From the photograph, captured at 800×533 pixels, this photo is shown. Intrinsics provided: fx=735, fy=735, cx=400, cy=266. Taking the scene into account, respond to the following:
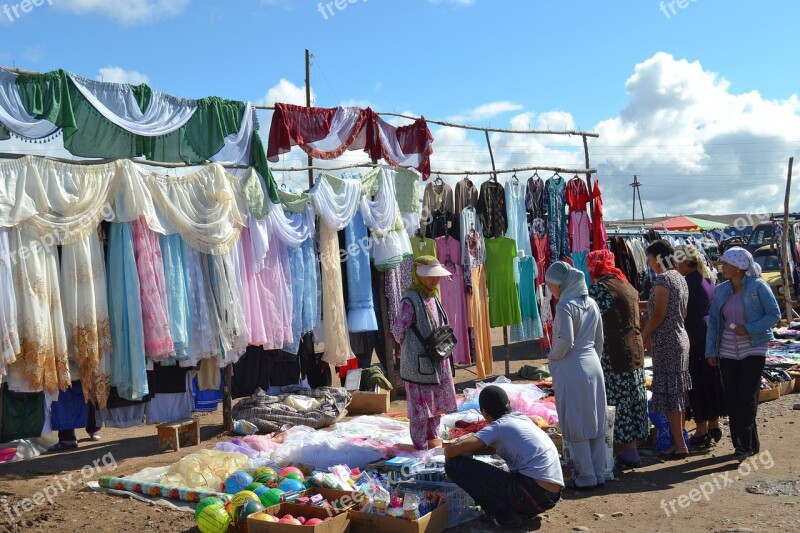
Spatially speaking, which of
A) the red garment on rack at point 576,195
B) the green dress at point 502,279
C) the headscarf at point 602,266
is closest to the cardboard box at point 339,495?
the headscarf at point 602,266

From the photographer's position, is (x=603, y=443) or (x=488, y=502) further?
(x=603, y=443)

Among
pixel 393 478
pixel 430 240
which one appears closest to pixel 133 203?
pixel 393 478

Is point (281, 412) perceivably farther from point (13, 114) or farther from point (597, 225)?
point (597, 225)

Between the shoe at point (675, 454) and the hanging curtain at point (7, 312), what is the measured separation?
5.56m

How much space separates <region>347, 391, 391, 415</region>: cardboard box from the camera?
885 cm

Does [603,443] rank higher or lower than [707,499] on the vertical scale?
higher

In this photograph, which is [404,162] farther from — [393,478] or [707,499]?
[707,499]

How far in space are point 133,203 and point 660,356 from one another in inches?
193

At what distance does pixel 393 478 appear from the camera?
18.2 feet

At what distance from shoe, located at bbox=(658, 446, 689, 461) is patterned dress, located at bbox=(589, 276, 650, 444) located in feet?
1.94

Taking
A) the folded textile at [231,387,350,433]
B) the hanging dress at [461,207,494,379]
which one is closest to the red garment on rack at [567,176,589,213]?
the hanging dress at [461,207,494,379]

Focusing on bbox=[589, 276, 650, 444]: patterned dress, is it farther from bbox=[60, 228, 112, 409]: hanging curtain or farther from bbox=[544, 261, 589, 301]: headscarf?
bbox=[60, 228, 112, 409]: hanging curtain

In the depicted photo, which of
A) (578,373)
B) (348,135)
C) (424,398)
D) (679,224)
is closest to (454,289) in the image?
(348,135)

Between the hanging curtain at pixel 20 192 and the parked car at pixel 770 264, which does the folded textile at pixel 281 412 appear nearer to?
the hanging curtain at pixel 20 192
